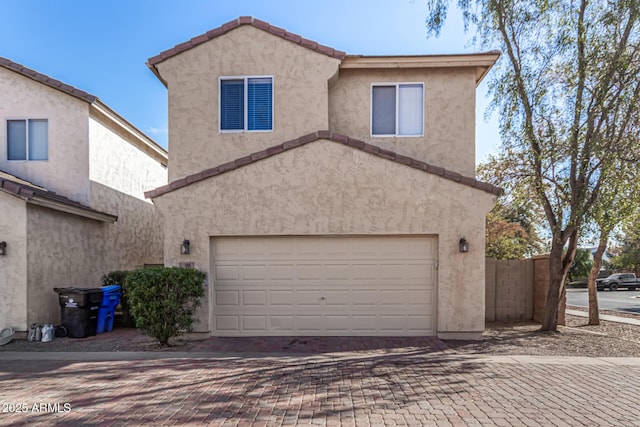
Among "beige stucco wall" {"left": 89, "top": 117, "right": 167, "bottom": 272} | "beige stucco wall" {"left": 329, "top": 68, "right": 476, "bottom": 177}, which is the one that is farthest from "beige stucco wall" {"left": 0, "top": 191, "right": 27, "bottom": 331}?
"beige stucco wall" {"left": 329, "top": 68, "right": 476, "bottom": 177}

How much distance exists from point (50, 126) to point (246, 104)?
6.18m

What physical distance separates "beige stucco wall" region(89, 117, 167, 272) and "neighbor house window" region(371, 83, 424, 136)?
875 centimetres

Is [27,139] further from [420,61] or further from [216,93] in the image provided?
[420,61]

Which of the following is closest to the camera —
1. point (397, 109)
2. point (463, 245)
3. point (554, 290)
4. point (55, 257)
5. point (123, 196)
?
point (463, 245)

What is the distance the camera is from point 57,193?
11.7 metres

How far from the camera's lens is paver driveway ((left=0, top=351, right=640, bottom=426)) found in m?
4.93

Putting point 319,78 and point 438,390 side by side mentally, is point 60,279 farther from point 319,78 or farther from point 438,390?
point 438,390

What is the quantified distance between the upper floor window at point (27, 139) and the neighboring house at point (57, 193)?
0.10 feet

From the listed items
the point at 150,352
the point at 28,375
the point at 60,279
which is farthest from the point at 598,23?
the point at 60,279

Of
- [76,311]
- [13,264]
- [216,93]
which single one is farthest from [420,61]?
[13,264]

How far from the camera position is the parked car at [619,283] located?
3331 centimetres

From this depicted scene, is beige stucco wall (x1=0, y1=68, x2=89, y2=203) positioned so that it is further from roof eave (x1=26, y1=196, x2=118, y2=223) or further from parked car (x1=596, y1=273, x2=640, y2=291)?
parked car (x1=596, y1=273, x2=640, y2=291)

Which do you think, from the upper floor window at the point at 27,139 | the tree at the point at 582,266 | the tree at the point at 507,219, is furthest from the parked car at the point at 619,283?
the upper floor window at the point at 27,139

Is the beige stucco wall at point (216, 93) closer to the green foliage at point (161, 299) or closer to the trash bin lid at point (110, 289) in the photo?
the trash bin lid at point (110, 289)
